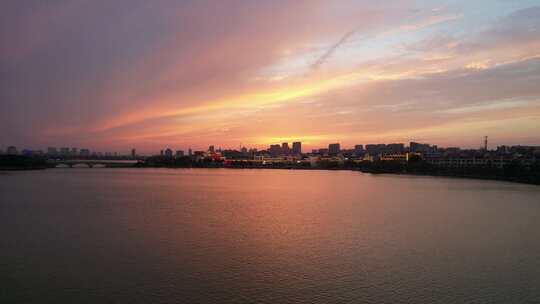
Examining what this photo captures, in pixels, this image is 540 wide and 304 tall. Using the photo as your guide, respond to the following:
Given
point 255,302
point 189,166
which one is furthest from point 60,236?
point 189,166

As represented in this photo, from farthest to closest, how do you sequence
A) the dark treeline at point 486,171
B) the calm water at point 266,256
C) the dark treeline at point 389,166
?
the dark treeline at point 389,166, the dark treeline at point 486,171, the calm water at point 266,256

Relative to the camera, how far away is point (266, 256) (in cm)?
707

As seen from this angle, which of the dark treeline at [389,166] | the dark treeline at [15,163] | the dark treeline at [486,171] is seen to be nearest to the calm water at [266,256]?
the dark treeline at [486,171]

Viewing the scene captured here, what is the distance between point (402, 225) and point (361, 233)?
1732 mm

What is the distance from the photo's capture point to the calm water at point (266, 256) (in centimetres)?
534

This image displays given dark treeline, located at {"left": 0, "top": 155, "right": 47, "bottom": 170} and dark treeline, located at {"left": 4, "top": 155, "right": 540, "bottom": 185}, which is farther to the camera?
dark treeline, located at {"left": 0, "top": 155, "right": 47, "bottom": 170}

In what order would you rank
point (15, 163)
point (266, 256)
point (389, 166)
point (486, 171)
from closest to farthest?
point (266, 256) → point (486, 171) → point (15, 163) → point (389, 166)

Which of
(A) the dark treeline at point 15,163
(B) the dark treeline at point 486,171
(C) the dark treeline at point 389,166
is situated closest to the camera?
(B) the dark treeline at point 486,171

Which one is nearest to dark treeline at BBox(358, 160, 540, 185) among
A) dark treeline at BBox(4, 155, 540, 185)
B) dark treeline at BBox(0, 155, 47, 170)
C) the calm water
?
dark treeline at BBox(4, 155, 540, 185)

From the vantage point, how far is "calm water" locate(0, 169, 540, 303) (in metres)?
5.34

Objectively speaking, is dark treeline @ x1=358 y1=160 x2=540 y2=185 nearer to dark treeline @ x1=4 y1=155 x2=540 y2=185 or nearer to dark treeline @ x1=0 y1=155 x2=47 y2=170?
dark treeline @ x1=4 y1=155 x2=540 y2=185

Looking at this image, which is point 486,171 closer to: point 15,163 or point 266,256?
point 266,256

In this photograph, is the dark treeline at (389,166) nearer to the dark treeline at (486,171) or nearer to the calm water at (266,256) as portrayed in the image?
the dark treeline at (486,171)

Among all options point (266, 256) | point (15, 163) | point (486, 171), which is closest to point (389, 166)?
point (486, 171)
